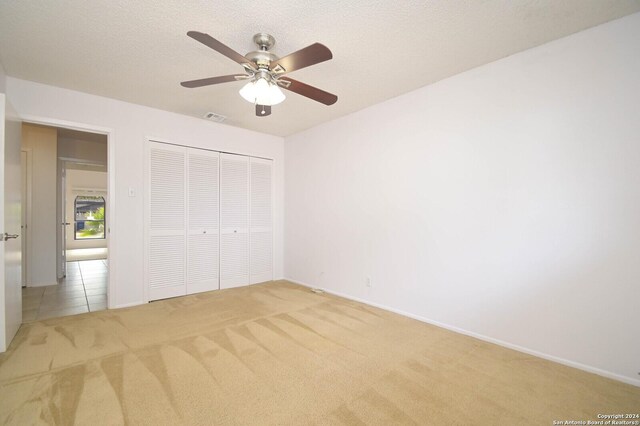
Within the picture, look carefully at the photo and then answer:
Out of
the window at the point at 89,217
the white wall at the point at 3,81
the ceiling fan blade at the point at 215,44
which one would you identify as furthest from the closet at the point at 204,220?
the window at the point at 89,217

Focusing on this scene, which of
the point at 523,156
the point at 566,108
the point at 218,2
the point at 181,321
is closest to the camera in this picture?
the point at 218,2

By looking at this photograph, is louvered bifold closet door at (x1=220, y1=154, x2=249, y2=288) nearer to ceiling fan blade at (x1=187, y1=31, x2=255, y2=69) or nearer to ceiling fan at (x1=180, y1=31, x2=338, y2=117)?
ceiling fan at (x1=180, y1=31, x2=338, y2=117)

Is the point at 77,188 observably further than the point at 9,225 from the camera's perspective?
Yes

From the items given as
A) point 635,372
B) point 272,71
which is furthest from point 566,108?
point 272,71

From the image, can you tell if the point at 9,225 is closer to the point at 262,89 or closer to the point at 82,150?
the point at 262,89

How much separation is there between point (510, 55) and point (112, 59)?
3.60 meters

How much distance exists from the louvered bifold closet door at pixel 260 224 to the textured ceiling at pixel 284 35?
1.78 metres

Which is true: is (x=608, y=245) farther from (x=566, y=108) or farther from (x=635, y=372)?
(x=566, y=108)

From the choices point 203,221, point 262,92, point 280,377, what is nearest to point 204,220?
point 203,221

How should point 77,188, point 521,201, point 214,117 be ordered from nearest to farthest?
point 521,201 < point 214,117 < point 77,188

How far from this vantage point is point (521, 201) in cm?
233

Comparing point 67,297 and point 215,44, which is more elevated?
point 215,44

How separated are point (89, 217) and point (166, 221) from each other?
955cm

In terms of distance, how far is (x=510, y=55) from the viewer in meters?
2.38
